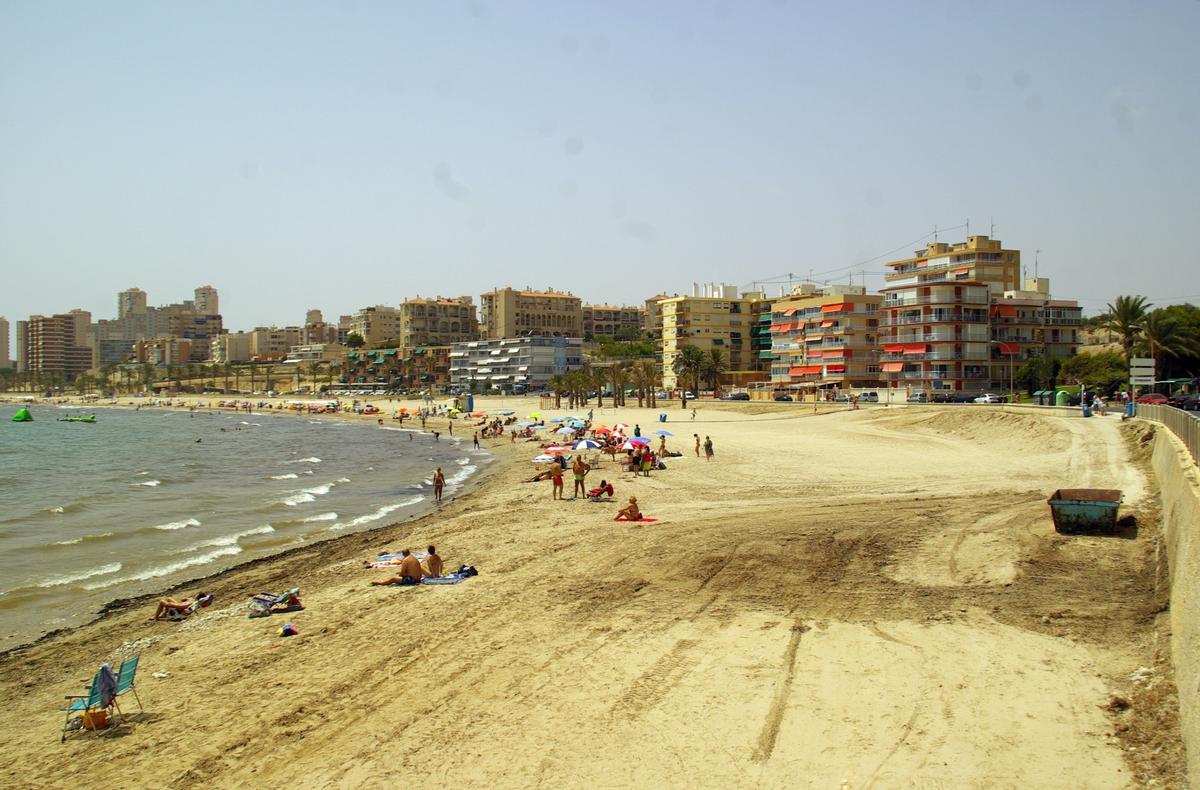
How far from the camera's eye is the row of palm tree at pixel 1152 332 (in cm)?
4881

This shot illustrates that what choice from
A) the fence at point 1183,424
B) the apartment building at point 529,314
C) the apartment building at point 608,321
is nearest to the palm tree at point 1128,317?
the fence at point 1183,424

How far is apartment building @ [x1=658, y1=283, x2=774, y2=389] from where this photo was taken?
10450cm

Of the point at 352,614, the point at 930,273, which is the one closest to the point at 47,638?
the point at 352,614

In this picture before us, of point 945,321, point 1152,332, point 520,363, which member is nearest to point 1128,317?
point 1152,332

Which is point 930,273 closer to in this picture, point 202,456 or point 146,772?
point 202,456

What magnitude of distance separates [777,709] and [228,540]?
61.6 ft

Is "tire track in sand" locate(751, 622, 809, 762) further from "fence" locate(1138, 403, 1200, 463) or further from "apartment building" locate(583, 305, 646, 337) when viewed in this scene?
"apartment building" locate(583, 305, 646, 337)

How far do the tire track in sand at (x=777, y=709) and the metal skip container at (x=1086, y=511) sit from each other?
7.58 metres

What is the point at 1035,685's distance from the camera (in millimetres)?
8672

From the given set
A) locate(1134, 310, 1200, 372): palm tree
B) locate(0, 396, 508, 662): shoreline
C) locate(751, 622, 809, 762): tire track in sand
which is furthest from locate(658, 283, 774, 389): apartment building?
locate(751, 622, 809, 762): tire track in sand

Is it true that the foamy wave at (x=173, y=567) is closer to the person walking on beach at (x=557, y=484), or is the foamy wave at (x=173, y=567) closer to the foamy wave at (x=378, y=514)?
the foamy wave at (x=378, y=514)

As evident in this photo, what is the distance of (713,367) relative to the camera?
94750 mm

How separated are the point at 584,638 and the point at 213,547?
1473 centimetres

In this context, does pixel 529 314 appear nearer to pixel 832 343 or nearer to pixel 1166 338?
pixel 832 343
